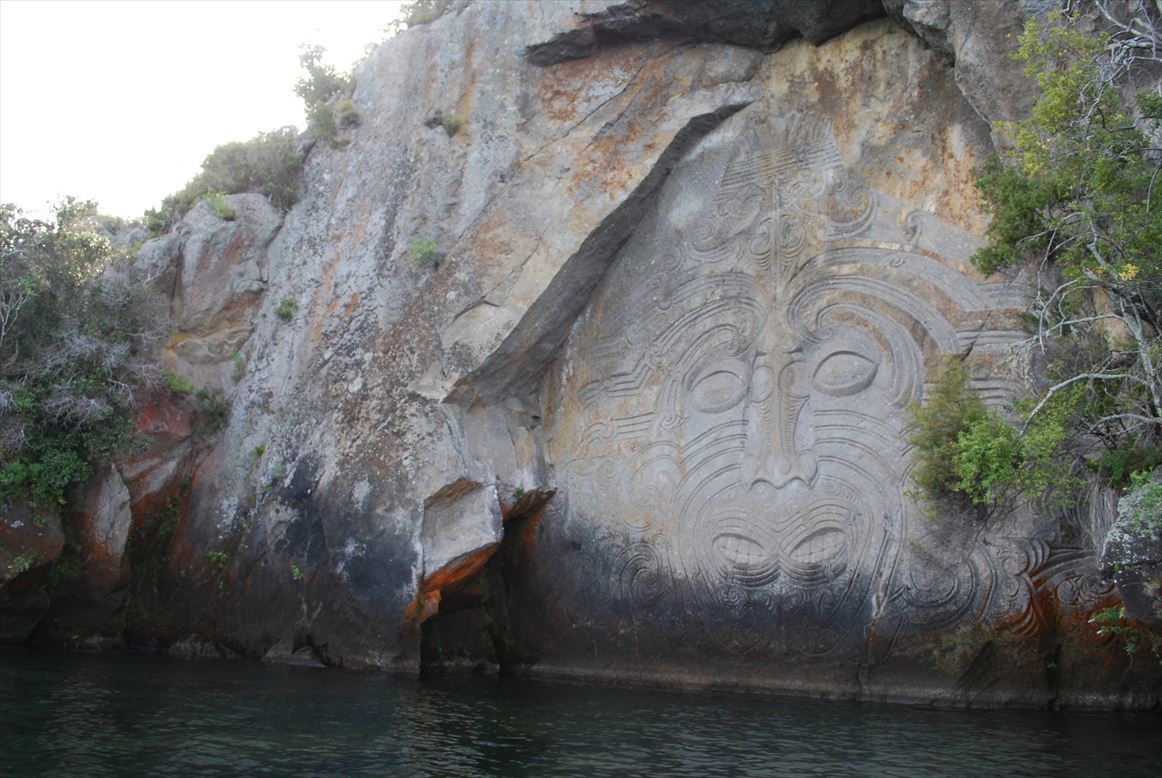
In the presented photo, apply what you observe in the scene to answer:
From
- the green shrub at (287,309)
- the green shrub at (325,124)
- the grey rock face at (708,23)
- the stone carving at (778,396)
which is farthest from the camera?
the green shrub at (325,124)

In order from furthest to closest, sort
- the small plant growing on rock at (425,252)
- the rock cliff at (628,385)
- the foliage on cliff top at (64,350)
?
the small plant growing on rock at (425,252), the foliage on cliff top at (64,350), the rock cliff at (628,385)

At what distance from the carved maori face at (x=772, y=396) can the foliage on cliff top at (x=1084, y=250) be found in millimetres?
1557

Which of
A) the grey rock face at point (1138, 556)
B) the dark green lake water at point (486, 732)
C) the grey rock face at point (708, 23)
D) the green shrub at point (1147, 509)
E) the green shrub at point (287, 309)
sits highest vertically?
the grey rock face at point (708, 23)

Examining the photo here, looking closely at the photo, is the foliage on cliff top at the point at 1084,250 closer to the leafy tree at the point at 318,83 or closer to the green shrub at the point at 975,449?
the green shrub at the point at 975,449

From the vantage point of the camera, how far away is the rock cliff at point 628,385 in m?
13.3

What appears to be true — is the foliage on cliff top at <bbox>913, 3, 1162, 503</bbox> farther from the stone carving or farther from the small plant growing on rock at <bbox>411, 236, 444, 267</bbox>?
the small plant growing on rock at <bbox>411, 236, 444, 267</bbox>

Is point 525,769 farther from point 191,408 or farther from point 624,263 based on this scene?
point 191,408

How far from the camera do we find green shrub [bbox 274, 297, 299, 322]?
57.4 ft

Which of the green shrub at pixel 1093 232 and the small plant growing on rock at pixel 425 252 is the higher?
the small plant growing on rock at pixel 425 252

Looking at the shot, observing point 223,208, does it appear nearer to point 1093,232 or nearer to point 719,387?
point 719,387

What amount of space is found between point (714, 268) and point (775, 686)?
5.66 meters

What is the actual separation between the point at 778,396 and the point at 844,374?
91cm

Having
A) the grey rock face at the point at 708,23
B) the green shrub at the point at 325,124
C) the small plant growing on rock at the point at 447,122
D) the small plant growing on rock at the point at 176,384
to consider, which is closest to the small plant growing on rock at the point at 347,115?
the green shrub at the point at 325,124

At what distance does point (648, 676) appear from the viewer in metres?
14.6
